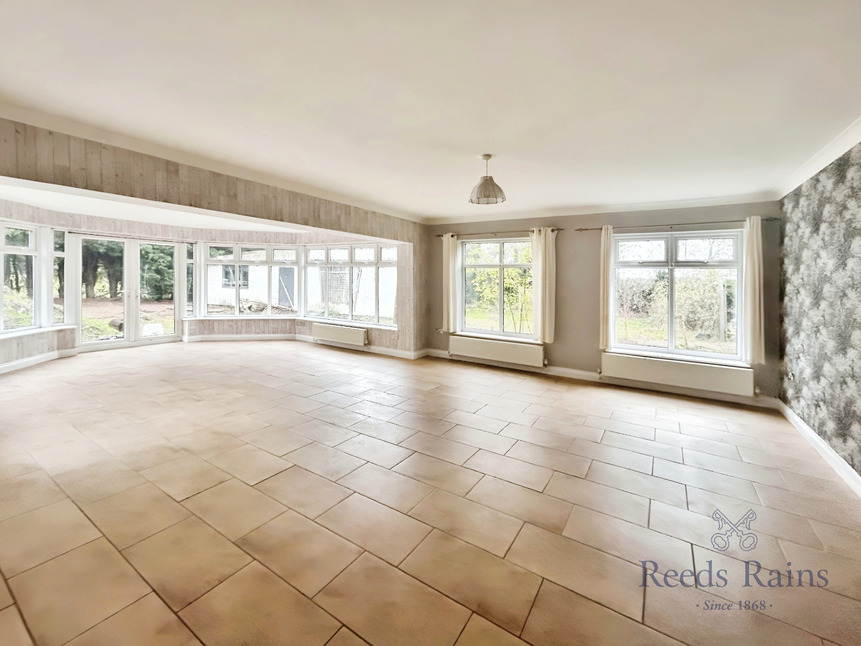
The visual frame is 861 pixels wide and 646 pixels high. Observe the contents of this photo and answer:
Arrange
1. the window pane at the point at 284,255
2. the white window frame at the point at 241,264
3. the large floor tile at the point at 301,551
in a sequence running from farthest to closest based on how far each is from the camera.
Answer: the window pane at the point at 284,255 < the white window frame at the point at 241,264 < the large floor tile at the point at 301,551

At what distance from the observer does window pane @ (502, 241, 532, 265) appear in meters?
6.52

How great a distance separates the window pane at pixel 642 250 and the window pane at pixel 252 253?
7676 mm

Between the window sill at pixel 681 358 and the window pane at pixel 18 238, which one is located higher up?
the window pane at pixel 18 238

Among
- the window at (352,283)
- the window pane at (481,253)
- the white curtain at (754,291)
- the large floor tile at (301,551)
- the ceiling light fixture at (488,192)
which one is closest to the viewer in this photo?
the large floor tile at (301,551)

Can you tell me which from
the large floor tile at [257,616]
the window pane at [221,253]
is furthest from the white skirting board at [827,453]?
the window pane at [221,253]

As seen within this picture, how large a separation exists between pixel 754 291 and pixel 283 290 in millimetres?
8874

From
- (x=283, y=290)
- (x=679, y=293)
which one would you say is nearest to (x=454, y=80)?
(x=679, y=293)

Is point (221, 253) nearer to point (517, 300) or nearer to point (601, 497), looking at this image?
point (517, 300)

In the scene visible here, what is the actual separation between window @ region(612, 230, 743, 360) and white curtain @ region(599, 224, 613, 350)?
0.61 ft

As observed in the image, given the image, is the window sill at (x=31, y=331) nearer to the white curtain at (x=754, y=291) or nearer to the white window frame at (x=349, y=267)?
the white window frame at (x=349, y=267)

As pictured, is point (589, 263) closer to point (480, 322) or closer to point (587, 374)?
point (587, 374)

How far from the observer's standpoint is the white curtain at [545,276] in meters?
6.02

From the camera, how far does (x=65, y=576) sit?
1.90m

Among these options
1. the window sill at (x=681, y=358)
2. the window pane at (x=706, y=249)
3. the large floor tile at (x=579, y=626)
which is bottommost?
the large floor tile at (x=579, y=626)
